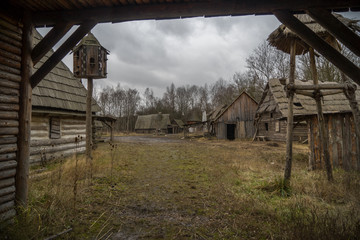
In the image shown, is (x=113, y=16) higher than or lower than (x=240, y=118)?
higher

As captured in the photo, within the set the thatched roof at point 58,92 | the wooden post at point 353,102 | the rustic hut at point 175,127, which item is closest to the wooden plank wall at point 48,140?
the thatched roof at point 58,92

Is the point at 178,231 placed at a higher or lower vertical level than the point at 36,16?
lower

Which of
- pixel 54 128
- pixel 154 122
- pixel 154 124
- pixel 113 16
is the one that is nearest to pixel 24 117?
pixel 113 16

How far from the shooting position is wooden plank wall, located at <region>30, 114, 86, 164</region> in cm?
823

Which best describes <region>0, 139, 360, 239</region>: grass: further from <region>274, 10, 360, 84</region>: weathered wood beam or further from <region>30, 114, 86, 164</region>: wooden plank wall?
<region>30, 114, 86, 164</region>: wooden plank wall

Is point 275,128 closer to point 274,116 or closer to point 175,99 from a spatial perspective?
point 274,116

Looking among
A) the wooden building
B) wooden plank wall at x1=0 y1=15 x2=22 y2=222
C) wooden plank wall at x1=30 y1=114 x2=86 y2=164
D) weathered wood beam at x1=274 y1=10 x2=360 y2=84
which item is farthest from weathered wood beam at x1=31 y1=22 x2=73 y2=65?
the wooden building

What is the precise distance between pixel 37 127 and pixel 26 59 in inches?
246

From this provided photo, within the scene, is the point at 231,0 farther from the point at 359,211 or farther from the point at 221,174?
the point at 221,174

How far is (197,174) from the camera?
23.5 feet

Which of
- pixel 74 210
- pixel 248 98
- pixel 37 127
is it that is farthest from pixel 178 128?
pixel 74 210

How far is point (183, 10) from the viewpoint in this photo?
10.5 feet

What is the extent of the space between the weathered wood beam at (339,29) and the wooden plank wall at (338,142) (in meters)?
5.02

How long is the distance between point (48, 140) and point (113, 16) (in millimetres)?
7735
